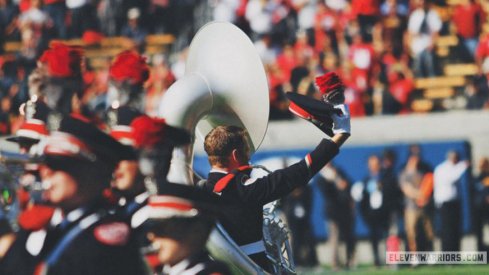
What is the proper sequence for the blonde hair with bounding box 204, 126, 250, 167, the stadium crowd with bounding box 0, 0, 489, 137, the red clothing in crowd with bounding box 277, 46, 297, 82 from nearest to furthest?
the blonde hair with bounding box 204, 126, 250, 167 → the stadium crowd with bounding box 0, 0, 489, 137 → the red clothing in crowd with bounding box 277, 46, 297, 82

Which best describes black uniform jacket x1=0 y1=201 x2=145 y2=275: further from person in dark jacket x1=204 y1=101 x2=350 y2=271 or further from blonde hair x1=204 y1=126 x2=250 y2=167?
blonde hair x1=204 y1=126 x2=250 y2=167

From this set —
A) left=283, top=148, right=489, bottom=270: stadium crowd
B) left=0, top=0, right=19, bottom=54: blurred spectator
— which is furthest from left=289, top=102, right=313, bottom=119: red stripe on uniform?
left=0, top=0, right=19, bottom=54: blurred spectator

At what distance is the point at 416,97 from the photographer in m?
19.2

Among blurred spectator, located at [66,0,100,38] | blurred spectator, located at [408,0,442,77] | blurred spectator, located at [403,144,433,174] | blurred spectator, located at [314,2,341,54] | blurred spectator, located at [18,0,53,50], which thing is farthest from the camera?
blurred spectator, located at [66,0,100,38]

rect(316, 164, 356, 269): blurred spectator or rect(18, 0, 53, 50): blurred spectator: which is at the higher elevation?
rect(18, 0, 53, 50): blurred spectator

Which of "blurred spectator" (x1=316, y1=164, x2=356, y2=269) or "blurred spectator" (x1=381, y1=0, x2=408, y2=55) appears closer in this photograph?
"blurred spectator" (x1=316, y1=164, x2=356, y2=269)

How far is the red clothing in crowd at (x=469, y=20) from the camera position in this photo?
19.1 metres

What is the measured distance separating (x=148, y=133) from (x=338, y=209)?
11844mm

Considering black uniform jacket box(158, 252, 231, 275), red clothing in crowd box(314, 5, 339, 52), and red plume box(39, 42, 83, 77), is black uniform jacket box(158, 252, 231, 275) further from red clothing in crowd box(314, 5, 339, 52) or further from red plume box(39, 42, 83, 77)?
red clothing in crowd box(314, 5, 339, 52)

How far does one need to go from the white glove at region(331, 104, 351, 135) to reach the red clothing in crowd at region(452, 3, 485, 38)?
12.6 meters

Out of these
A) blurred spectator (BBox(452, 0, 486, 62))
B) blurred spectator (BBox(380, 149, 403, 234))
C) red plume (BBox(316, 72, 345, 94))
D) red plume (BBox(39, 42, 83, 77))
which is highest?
red plume (BBox(39, 42, 83, 77))

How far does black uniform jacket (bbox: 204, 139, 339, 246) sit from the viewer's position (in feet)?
22.7

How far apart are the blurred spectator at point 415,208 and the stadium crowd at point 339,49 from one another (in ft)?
6.67

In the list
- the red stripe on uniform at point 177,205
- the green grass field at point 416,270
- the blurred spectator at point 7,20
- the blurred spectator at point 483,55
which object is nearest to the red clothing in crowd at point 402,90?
the blurred spectator at point 483,55
